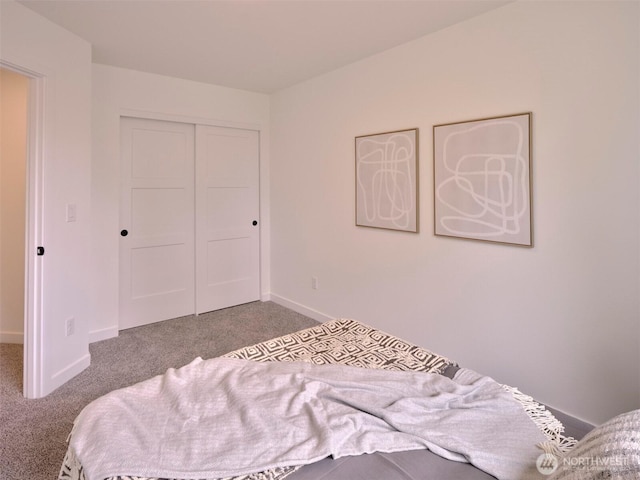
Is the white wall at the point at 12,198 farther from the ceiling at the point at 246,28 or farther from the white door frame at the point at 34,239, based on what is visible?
the white door frame at the point at 34,239

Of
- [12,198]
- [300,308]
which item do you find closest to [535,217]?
[300,308]

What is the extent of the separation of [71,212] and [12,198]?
111cm

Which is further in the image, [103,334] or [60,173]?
[103,334]

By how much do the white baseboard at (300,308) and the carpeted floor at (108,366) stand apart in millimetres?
68

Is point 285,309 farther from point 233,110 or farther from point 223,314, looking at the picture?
point 233,110

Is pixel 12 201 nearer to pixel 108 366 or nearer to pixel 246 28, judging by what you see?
pixel 108 366

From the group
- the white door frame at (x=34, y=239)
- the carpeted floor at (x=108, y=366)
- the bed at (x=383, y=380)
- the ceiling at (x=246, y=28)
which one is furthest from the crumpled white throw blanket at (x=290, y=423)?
the ceiling at (x=246, y=28)

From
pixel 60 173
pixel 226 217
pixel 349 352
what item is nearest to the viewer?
pixel 349 352

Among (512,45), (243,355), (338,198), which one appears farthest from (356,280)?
(512,45)

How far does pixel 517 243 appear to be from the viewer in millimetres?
2271

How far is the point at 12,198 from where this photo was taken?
10.7 ft

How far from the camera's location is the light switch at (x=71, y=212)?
8.66ft

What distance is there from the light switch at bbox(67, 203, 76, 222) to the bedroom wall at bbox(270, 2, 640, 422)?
7.15 feet

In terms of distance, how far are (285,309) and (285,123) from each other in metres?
2.10
